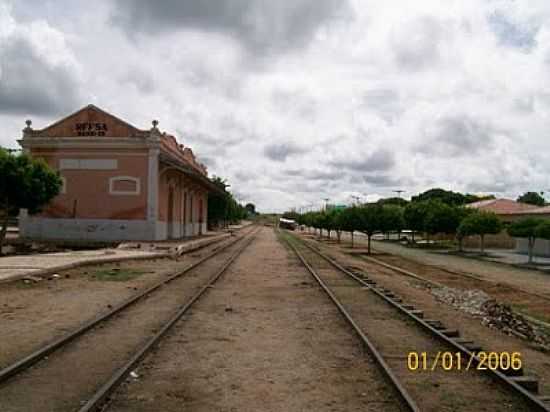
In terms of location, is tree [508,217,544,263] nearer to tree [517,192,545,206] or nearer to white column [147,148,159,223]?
white column [147,148,159,223]

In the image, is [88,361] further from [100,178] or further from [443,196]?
[443,196]

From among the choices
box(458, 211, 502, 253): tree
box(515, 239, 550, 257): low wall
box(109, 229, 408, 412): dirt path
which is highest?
box(458, 211, 502, 253): tree

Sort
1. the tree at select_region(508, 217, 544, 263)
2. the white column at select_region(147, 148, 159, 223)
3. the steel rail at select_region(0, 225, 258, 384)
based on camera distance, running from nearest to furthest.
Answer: the steel rail at select_region(0, 225, 258, 384) → the tree at select_region(508, 217, 544, 263) → the white column at select_region(147, 148, 159, 223)

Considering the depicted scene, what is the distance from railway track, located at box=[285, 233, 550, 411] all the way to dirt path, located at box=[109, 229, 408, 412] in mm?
290

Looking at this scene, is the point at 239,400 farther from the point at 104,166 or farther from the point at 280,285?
the point at 104,166

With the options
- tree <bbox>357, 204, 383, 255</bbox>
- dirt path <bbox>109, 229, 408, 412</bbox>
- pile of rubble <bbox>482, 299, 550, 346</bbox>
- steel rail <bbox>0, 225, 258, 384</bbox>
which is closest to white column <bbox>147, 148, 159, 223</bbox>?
tree <bbox>357, 204, 383, 255</bbox>

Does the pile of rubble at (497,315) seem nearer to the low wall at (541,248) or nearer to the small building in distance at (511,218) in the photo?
the low wall at (541,248)

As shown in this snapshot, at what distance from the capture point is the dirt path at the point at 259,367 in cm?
611

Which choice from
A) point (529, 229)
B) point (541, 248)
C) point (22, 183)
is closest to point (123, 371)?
point (22, 183)

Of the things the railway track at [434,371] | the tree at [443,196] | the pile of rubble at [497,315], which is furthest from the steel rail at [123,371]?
the tree at [443,196]

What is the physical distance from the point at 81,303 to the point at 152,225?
84.6ft

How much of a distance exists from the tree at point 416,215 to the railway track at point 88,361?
46123mm

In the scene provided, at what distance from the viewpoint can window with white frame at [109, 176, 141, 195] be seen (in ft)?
128

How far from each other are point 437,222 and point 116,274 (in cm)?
3631
